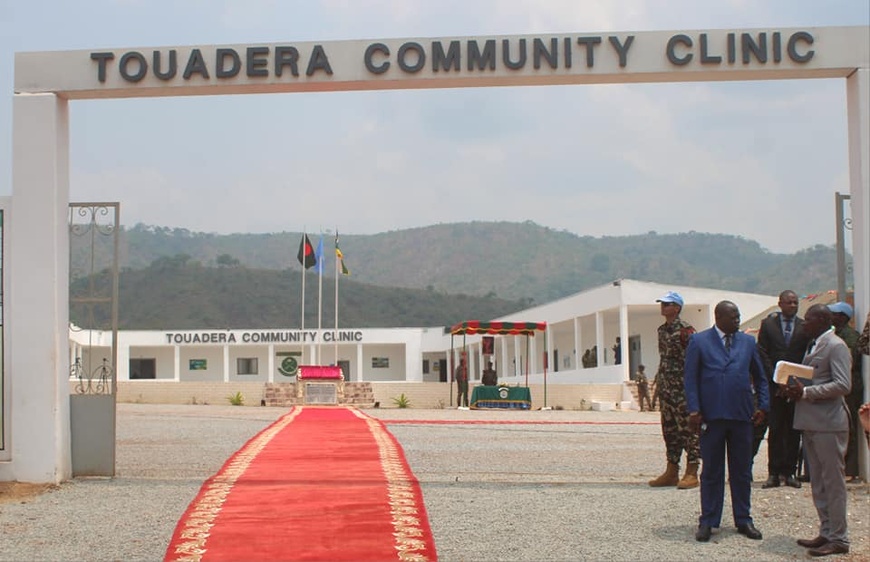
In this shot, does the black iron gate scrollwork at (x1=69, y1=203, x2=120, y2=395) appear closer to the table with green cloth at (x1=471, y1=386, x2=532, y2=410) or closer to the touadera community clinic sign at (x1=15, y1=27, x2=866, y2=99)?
the touadera community clinic sign at (x1=15, y1=27, x2=866, y2=99)

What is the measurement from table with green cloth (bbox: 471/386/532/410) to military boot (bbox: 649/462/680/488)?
2005 centimetres

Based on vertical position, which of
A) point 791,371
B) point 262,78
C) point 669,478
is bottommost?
point 669,478

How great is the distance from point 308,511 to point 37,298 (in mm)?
3937

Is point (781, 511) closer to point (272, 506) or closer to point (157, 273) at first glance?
point (272, 506)

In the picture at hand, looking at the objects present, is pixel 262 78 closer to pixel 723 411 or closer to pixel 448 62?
pixel 448 62

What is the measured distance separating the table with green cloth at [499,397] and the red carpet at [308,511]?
1737cm

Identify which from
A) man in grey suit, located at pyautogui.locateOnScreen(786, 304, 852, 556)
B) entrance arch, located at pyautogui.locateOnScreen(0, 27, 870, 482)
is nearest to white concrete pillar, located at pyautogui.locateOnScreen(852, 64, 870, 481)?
entrance arch, located at pyautogui.locateOnScreen(0, 27, 870, 482)

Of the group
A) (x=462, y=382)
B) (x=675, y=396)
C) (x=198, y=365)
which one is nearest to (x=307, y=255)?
(x=462, y=382)

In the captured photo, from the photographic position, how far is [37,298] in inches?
405

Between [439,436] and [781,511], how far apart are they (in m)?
7.82

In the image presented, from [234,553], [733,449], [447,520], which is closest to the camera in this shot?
[234,553]

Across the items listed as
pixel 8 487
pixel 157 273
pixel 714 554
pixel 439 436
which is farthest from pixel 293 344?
pixel 157 273

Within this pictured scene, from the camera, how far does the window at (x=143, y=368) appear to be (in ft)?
202

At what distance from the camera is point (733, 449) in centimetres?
762
